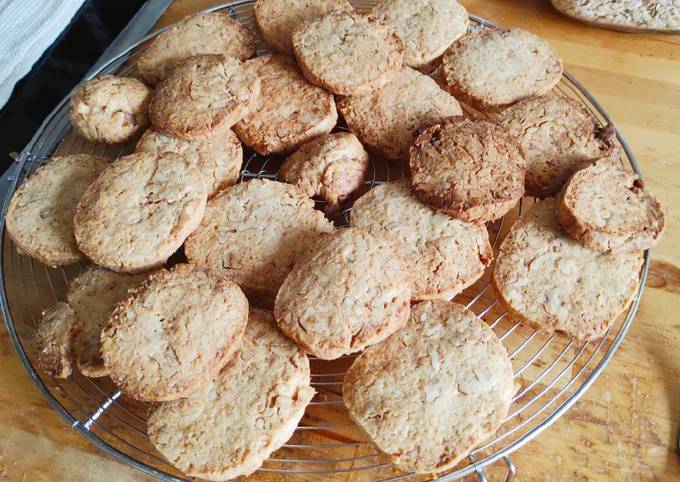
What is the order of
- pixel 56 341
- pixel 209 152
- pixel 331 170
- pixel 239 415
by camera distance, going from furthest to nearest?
pixel 209 152
pixel 331 170
pixel 56 341
pixel 239 415

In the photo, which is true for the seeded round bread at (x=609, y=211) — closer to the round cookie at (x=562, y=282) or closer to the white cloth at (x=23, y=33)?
the round cookie at (x=562, y=282)

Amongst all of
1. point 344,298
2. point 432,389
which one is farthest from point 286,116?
point 432,389

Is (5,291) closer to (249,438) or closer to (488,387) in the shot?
(249,438)

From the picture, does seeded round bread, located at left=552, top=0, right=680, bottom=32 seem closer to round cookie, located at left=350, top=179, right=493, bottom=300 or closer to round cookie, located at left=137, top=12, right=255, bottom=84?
round cookie, located at left=350, top=179, right=493, bottom=300

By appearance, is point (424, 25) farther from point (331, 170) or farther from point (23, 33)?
point (23, 33)

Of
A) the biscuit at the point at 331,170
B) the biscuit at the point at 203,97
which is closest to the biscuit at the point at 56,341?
the biscuit at the point at 203,97

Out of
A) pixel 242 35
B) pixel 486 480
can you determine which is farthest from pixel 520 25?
pixel 486 480

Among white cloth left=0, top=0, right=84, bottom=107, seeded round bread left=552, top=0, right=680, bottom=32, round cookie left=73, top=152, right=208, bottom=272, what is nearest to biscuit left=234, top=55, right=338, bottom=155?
round cookie left=73, top=152, right=208, bottom=272

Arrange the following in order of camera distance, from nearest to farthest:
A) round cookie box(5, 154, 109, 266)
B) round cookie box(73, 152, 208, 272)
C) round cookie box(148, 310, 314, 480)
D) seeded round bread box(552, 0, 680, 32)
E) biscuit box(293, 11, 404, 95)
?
round cookie box(148, 310, 314, 480) < round cookie box(73, 152, 208, 272) < round cookie box(5, 154, 109, 266) < biscuit box(293, 11, 404, 95) < seeded round bread box(552, 0, 680, 32)
